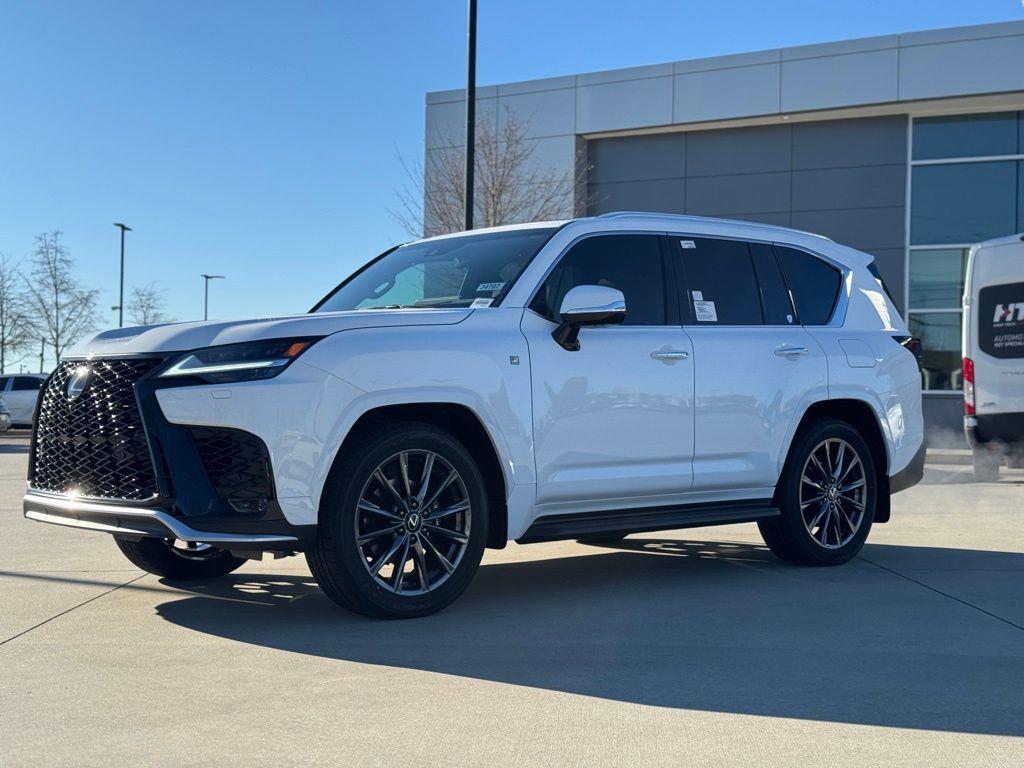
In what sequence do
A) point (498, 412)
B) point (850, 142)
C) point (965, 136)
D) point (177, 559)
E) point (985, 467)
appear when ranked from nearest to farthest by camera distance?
point (498, 412) → point (177, 559) → point (985, 467) → point (965, 136) → point (850, 142)

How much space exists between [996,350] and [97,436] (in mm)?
11412

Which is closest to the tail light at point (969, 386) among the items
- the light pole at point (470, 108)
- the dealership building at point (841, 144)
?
the light pole at point (470, 108)

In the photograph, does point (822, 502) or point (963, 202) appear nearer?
point (822, 502)

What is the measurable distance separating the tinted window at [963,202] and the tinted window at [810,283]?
19372 millimetres

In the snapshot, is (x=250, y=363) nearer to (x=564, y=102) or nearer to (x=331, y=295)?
(x=331, y=295)

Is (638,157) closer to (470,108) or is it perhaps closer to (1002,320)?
(470,108)

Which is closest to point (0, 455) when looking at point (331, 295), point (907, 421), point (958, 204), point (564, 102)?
point (564, 102)

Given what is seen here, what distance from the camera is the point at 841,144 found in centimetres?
2652

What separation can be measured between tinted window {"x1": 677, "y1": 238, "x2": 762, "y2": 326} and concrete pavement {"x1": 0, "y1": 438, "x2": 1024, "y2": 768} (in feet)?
5.00

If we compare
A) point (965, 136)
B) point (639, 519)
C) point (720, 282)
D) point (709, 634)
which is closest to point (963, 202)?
point (965, 136)

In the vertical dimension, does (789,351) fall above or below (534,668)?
above

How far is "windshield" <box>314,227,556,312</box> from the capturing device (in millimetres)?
6242

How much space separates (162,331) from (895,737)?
3481 millimetres

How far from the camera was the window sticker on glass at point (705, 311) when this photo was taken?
683cm
